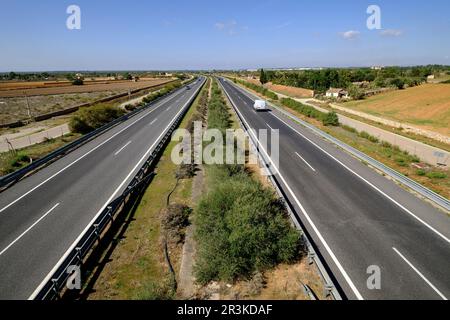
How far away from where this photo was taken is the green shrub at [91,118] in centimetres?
3136

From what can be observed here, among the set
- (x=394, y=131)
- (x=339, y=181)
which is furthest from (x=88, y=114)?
(x=394, y=131)

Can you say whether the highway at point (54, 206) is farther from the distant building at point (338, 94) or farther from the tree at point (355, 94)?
the distant building at point (338, 94)

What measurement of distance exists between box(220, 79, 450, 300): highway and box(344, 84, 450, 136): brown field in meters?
23.8

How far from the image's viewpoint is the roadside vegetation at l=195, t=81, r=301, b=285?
9516 mm

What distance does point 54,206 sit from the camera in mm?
13766

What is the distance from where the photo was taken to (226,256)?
9.62m

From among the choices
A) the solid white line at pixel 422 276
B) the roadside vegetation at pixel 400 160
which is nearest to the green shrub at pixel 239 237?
the solid white line at pixel 422 276

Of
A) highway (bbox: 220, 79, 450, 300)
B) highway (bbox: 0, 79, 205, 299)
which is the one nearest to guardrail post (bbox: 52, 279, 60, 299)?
highway (bbox: 0, 79, 205, 299)

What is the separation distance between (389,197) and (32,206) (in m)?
18.3

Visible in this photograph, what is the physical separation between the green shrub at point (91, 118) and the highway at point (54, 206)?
22.9 ft

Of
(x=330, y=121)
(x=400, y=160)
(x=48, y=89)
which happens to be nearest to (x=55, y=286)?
(x=400, y=160)

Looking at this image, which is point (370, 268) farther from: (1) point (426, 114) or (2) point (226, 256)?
(1) point (426, 114)

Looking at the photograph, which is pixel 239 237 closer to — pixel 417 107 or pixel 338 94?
pixel 417 107
